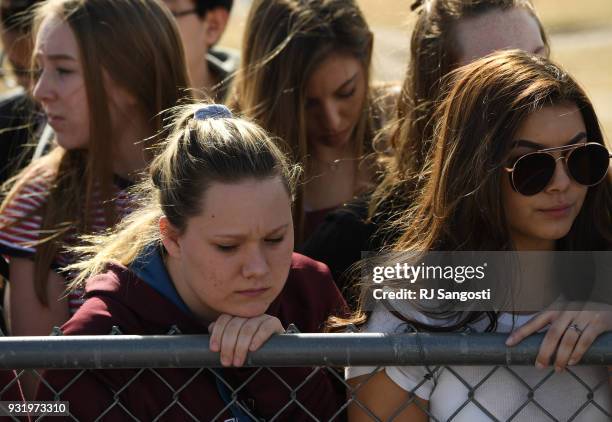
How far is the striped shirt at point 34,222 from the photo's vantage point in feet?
10.1

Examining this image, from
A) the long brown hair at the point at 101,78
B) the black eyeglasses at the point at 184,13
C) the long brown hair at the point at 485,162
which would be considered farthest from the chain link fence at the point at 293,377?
the black eyeglasses at the point at 184,13

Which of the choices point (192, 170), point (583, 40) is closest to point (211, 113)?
point (192, 170)

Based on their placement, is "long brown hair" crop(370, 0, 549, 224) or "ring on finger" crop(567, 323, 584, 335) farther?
"long brown hair" crop(370, 0, 549, 224)

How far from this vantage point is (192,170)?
2408mm

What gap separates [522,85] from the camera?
2453mm

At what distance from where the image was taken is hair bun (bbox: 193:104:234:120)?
250 cm

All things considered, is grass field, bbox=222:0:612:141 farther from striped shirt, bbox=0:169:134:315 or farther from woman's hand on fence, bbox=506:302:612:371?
woman's hand on fence, bbox=506:302:612:371

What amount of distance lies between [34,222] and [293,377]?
112cm

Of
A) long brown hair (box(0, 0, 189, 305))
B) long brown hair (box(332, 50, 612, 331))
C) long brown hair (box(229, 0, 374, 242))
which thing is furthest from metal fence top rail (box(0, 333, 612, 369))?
long brown hair (box(229, 0, 374, 242))

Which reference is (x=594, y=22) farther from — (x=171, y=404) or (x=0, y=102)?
(x=171, y=404)

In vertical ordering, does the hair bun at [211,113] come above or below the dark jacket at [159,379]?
above

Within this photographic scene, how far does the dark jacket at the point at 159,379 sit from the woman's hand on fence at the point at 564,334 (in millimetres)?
540

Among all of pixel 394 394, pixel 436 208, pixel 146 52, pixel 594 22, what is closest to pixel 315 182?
pixel 146 52

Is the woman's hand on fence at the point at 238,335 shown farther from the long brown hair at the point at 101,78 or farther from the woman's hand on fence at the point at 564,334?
the long brown hair at the point at 101,78
